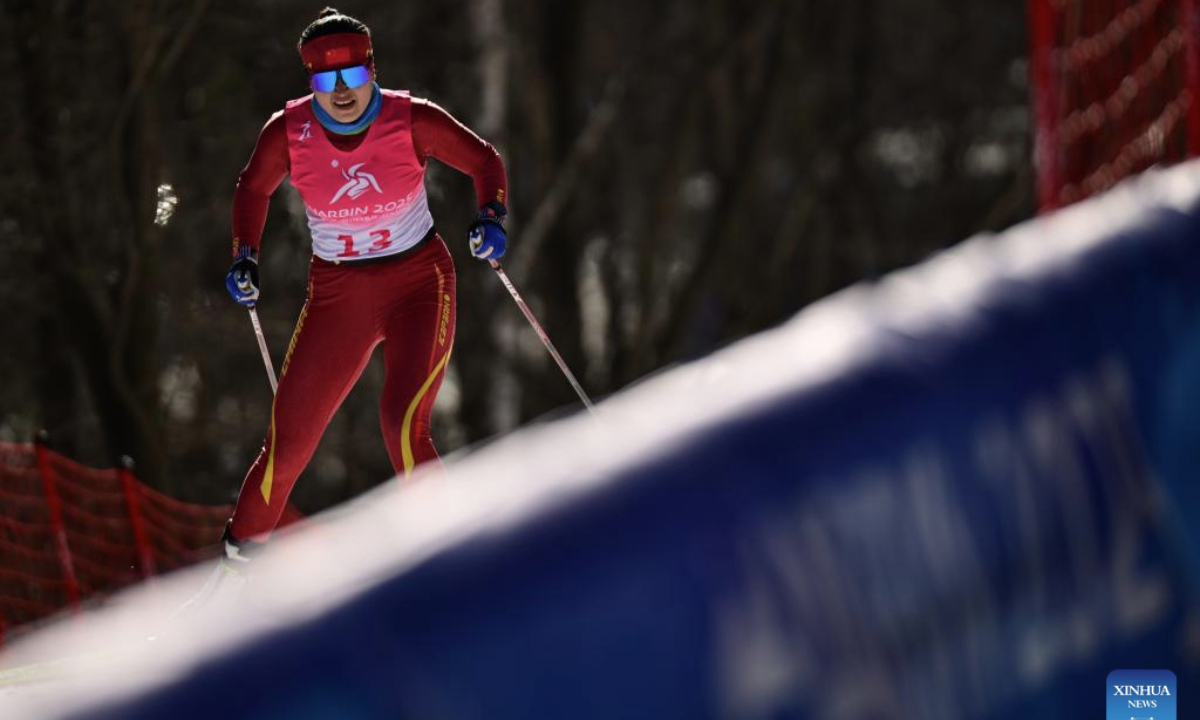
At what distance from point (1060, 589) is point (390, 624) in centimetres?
91

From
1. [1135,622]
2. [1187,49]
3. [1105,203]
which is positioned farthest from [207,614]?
[1187,49]

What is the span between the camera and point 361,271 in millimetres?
4789

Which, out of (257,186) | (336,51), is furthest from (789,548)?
(257,186)

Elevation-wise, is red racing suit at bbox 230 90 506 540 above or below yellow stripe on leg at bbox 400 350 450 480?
above

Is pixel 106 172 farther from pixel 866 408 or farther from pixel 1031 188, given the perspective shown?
pixel 1031 188

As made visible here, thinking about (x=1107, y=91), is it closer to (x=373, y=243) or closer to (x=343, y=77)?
(x=373, y=243)

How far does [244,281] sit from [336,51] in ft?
2.21

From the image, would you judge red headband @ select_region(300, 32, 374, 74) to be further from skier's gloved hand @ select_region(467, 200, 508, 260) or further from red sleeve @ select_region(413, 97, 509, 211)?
skier's gloved hand @ select_region(467, 200, 508, 260)

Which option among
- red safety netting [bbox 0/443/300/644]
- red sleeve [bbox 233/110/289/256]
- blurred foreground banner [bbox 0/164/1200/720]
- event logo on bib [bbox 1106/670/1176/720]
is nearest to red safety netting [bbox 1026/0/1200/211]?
red sleeve [bbox 233/110/289/256]

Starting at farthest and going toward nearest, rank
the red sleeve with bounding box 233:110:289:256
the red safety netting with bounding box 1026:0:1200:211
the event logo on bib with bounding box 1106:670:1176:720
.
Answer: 1. the red safety netting with bounding box 1026:0:1200:211
2. the red sleeve with bounding box 233:110:289:256
3. the event logo on bib with bounding box 1106:670:1176:720

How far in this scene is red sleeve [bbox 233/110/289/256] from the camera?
4797mm

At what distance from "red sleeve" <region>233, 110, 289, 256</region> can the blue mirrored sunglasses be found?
11.1 inches

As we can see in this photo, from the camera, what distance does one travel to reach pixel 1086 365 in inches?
73.9

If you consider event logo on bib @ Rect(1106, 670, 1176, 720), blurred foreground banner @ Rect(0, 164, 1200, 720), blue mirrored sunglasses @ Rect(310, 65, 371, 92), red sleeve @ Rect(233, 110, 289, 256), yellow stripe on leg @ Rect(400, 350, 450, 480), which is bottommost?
event logo on bib @ Rect(1106, 670, 1176, 720)
